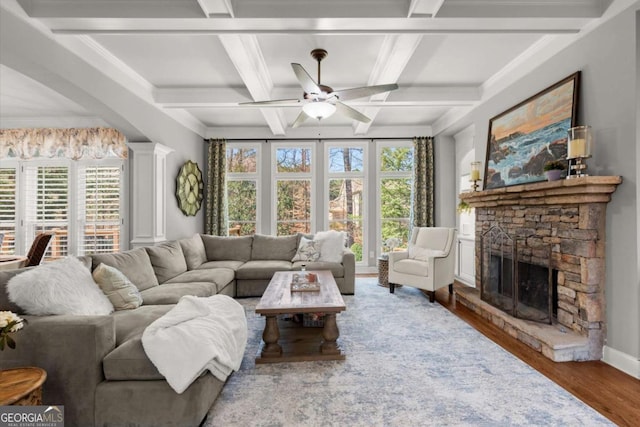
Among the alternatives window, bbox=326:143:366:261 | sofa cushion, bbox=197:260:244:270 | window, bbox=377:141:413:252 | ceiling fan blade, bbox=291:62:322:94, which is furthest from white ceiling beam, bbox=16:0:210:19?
window, bbox=377:141:413:252

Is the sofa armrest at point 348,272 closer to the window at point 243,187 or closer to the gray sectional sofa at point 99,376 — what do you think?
the window at point 243,187

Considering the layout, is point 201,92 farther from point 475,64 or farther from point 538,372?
point 538,372

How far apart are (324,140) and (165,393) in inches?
213

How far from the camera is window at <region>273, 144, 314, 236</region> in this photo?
21.7 feet

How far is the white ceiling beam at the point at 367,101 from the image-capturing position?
442 cm

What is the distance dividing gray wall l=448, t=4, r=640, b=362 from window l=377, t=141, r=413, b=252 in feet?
12.3

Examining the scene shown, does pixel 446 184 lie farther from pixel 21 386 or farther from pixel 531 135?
pixel 21 386

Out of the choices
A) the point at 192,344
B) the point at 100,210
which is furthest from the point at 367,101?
the point at 100,210

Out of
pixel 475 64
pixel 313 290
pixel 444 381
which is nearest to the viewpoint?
pixel 444 381

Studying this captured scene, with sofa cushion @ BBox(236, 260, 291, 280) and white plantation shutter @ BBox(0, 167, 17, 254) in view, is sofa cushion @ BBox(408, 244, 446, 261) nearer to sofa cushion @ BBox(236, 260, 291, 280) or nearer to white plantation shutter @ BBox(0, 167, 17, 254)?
sofa cushion @ BBox(236, 260, 291, 280)

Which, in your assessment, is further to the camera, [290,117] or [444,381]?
[290,117]

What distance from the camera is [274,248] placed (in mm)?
5383

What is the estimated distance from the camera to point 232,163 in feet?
21.7

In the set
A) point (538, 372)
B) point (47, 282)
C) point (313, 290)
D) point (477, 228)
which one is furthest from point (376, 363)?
point (477, 228)
